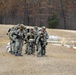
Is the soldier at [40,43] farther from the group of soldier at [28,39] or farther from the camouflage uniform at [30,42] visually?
the camouflage uniform at [30,42]

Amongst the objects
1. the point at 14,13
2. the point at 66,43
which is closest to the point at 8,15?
the point at 14,13

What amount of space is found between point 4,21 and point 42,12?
760 centimetres

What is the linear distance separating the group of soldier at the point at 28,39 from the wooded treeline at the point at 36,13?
48.4 meters

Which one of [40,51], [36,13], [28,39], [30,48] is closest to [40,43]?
[40,51]

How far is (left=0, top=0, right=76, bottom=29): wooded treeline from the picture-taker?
243 ft

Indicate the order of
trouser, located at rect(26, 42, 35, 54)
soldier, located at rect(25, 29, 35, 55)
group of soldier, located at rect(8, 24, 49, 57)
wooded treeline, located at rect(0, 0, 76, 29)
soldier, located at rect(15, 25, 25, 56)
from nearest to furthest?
group of soldier, located at rect(8, 24, 49, 57) → soldier, located at rect(15, 25, 25, 56) → soldier, located at rect(25, 29, 35, 55) → trouser, located at rect(26, 42, 35, 54) → wooded treeline, located at rect(0, 0, 76, 29)

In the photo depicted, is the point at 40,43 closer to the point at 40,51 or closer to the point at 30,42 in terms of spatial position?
the point at 40,51

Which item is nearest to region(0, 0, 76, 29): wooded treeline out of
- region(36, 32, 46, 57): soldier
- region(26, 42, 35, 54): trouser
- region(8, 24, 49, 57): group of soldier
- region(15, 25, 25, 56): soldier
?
region(26, 42, 35, 54): trouser

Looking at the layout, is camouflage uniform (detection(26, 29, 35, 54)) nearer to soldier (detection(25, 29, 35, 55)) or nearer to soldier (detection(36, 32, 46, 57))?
soldier (detection(25, 29, 35, 55))

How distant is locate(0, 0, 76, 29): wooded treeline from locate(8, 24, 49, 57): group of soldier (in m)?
48.4

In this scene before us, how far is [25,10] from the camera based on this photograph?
74812mm

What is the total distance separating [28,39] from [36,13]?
50.6 m

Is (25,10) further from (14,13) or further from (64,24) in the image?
(64,24)

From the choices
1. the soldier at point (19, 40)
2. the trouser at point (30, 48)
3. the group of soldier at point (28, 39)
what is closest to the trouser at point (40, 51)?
the group of soldier at point (28, 39)
